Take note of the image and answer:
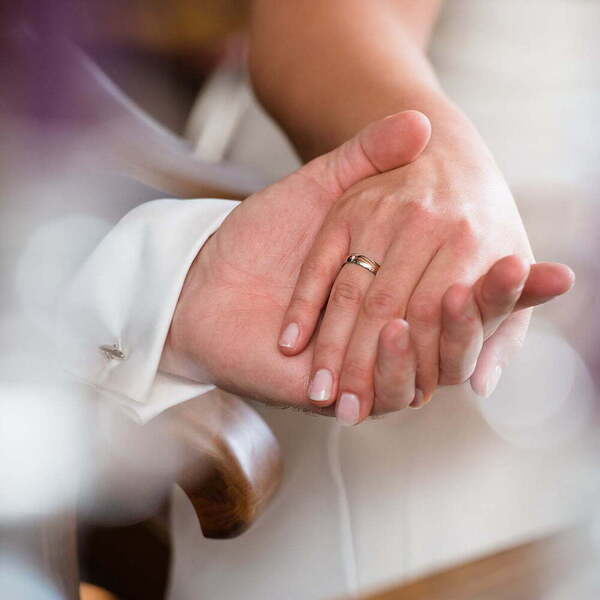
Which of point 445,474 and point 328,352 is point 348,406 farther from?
point 445,474

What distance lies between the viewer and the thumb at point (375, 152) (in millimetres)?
519

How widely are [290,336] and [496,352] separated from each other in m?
0.12

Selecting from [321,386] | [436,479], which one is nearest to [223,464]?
[321,386]

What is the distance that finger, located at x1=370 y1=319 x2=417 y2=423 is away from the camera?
0.41 metres

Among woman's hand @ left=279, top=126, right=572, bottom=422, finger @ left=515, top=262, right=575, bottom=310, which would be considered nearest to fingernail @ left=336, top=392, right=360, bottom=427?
woman's hand @ left=279, top=126, right=572, bottom=422

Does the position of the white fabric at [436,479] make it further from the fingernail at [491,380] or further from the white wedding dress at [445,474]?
the fingernail at [491,380]

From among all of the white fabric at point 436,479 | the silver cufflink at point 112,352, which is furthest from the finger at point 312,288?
the white fabric at point 436,479

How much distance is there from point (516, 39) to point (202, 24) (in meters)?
1.05

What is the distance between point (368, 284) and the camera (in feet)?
1.56

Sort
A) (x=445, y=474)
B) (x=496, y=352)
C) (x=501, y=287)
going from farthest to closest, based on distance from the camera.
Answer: (x=445, y=474) → (x=496, y=352) → (x=501, y=287)

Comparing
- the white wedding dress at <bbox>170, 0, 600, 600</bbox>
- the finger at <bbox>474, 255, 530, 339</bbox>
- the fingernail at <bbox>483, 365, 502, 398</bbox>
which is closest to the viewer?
the finger at <bbox>474, 255, 530, 339</bbox>

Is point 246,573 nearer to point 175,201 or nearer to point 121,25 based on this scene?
point 175,201

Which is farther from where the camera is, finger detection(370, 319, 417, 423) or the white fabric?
the white fabric

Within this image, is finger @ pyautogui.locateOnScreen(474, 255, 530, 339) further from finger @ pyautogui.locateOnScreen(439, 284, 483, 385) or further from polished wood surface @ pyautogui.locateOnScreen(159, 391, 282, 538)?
polished wood surface @ pyautogui.locateOnScreen(159, 391, 282, 538)
